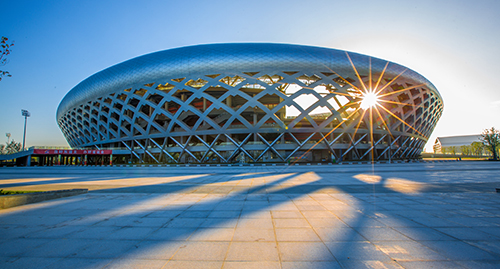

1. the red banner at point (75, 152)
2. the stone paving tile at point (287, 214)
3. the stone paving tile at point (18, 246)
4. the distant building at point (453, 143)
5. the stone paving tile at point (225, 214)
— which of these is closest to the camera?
the stone paving tile at point (18, 246)

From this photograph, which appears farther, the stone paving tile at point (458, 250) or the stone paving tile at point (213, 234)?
the stone paving tile at point (213, 234)

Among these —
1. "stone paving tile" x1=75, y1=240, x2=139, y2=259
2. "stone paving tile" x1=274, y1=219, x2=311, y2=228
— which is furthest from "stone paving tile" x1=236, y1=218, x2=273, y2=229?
"stone paving tile" x1=75, y1=240, x2=139, y2=259

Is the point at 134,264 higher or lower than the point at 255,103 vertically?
lower

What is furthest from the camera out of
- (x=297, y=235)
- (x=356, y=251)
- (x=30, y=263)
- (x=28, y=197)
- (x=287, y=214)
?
(x=28, y=197)

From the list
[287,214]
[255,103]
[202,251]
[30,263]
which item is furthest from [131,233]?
[255,103]

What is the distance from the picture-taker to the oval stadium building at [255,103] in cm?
3544

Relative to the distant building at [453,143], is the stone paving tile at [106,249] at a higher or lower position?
lower

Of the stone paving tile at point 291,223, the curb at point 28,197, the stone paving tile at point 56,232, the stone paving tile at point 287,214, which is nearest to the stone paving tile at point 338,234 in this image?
the stone paving tile at point 291,223

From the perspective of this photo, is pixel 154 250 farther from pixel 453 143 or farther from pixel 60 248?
pixel 453 143

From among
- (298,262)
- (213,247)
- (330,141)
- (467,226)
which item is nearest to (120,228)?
(213,247)

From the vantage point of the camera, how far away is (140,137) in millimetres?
40656

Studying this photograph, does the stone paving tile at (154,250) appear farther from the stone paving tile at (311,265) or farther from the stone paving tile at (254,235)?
the stone paving tile at (311,265)

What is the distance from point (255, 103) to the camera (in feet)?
117

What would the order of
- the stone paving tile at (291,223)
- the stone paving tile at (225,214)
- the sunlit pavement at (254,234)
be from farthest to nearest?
the stone paving tile at (225,214)
the stone paving tile at (291,223)
the sunlit pavement at (254,234)
